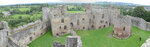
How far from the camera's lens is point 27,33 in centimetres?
2544

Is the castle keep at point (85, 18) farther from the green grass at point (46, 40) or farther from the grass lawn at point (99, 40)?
the grass lawn at point (99, 40)

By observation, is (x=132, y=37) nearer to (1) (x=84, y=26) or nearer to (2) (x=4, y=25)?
(1) (x=84, y=26)

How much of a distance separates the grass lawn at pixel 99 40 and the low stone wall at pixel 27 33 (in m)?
0.86

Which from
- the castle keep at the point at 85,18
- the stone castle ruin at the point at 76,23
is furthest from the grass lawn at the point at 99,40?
the castle keep at the point at 85,18

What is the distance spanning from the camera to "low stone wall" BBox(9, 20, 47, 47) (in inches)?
924

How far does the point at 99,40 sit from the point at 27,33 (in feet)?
39.9

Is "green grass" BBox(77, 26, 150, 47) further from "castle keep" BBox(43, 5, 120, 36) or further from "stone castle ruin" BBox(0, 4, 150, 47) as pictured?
"castle keep" BBox(43, 5, 120, 36)

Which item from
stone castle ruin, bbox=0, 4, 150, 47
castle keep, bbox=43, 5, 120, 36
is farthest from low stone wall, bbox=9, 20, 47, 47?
castle keep, bbox=43, 5, 120, 36

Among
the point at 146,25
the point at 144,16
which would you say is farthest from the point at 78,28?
the point at 144,16

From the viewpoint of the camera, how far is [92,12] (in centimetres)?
3116

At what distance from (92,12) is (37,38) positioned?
12113 millimetres

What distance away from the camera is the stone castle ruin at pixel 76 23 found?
81.5ft

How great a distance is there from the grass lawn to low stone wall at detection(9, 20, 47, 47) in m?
0.86

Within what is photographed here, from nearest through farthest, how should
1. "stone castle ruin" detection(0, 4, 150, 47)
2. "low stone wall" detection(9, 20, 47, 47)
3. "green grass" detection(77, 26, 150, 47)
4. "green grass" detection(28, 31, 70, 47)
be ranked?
"green grass" detection(77, 26, 150, 47) < "low stone wall" detection(9, 20, 47, 47) < "stone castle ruin" detection(0, 4, 150, 47) < "green grass" detection(28, 31, 70, 47)
